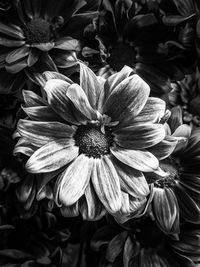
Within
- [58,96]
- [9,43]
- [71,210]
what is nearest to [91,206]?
[71,210]

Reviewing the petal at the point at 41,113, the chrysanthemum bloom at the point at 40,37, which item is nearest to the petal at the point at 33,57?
the chrysanthemum bloom at the point at 40,37

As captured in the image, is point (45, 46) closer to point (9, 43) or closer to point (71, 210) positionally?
point (9, 43)

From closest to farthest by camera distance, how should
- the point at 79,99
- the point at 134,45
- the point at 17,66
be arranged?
the point at 79,99 → the point at 17,66 → the point at 134,45

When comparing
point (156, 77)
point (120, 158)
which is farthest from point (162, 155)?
point (156, 77)

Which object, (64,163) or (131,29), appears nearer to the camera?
(64,163)

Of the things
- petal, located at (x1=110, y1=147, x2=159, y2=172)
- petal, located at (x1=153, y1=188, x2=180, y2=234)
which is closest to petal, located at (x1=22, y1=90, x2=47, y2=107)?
petal, located at (x1=110, y1=147, x2=159, y2=172)

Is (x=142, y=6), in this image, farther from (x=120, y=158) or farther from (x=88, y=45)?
(x=120, y=158)

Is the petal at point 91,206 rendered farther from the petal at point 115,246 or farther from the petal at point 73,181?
the petal at point 115,246
